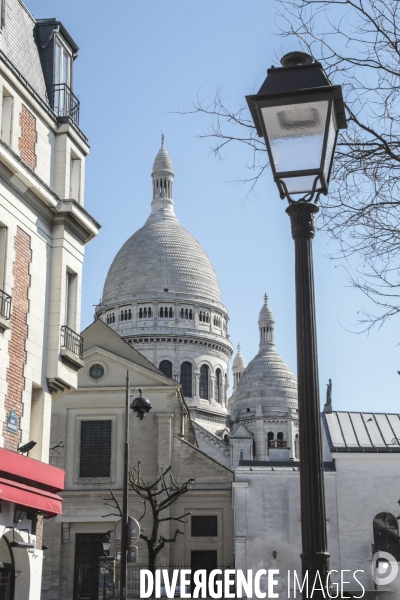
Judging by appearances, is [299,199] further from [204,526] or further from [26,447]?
[204,526]

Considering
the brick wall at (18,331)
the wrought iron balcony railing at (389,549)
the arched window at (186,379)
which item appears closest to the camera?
the brick wall at (18,331)

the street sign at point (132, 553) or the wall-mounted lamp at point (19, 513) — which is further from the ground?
the wall-mounted lamp at point (19, 513)

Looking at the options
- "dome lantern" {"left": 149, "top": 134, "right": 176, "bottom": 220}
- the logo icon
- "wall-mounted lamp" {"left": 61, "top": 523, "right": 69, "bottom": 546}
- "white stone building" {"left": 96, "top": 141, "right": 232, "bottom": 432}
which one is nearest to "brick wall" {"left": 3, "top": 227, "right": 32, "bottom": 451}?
the logo icon

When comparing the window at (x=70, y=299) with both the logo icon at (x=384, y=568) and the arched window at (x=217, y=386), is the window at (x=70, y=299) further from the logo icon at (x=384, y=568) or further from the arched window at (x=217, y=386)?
the arched window at (x=217, y=386)

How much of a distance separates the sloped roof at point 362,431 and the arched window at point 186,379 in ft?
142

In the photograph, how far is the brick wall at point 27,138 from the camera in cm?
2139

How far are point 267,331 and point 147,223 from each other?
19612 mm

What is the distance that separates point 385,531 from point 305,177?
116 feet

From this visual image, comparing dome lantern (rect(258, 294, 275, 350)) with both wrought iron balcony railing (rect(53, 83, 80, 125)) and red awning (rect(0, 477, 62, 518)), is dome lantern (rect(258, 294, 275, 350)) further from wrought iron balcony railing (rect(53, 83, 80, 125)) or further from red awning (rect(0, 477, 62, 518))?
red awning (rect(0, 477, 62, 518))

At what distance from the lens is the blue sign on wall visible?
1945cm

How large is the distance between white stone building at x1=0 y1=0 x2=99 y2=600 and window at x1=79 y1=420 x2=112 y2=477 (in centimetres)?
2622

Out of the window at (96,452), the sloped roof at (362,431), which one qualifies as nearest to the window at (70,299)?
the sloped roof at (362,431)

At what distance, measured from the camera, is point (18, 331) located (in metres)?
20.3

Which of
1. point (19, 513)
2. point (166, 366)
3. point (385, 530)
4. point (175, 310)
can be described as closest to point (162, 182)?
point (175, 310)
